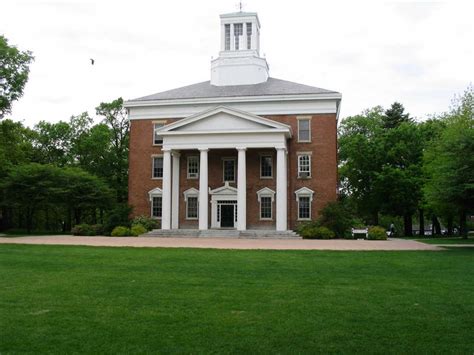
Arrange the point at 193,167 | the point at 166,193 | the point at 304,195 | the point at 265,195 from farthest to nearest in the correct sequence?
the point at 193,167 → the point at 265,195 → the point at 304,195 → the point at 166,193

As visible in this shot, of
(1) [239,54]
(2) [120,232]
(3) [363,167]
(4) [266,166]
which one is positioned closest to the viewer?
(2) [120,232]

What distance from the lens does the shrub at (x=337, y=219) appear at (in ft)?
123

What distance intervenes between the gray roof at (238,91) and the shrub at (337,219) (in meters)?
9.43

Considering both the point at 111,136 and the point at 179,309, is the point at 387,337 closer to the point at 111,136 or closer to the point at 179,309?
the point at 179,309

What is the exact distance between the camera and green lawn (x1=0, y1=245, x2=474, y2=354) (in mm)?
7312

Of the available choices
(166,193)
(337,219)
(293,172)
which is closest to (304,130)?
(293,172)

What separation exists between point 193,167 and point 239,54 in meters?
11.7

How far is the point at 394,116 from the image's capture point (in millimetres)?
62656

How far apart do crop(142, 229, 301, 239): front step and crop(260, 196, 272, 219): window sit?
270 centimetres

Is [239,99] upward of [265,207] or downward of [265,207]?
upward

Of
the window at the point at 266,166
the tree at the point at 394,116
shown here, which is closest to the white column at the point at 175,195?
the window at the point at 266,166

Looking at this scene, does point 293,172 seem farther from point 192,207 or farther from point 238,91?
point 192,207

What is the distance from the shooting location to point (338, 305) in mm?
9969

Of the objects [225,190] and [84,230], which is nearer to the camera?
[84,230]
